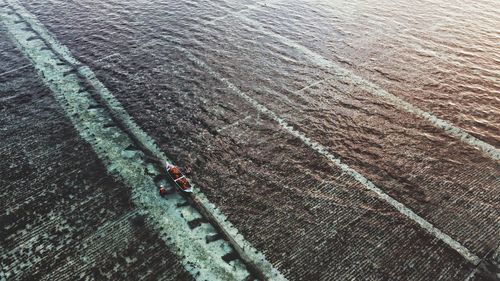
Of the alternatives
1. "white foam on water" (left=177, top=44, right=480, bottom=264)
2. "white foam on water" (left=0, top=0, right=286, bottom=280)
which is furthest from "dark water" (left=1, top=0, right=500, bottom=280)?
"white foam on water" (left=0, top=0, right=286, bottom=280)

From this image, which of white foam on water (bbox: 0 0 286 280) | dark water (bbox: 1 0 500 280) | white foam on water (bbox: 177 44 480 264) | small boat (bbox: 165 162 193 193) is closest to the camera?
white foam on water (bbox: 0 0 286 280)

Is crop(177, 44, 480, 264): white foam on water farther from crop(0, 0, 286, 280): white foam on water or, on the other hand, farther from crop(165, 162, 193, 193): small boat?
crop(165, 162, 193, 193): small boat

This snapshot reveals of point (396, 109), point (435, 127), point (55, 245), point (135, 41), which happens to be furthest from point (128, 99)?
point (435, 127)

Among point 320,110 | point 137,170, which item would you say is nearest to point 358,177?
point 320,110

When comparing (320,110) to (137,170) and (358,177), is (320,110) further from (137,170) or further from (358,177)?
(137,170)

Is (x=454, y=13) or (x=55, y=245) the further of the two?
(x=454, y=13)

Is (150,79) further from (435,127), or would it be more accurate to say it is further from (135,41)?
(435,127)

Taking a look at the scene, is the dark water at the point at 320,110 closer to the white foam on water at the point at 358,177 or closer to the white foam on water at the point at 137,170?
the white foam on water at the point at 358,177
